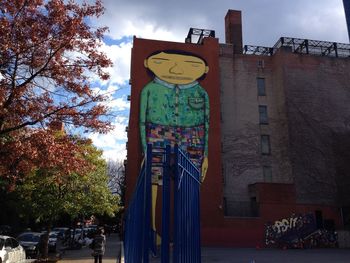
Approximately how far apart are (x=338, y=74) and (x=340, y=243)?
58.4ft

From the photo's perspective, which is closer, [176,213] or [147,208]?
[176,213]

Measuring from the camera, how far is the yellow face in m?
38.4

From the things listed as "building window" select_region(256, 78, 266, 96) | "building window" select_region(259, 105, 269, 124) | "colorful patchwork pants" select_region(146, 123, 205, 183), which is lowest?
"colorful patchwork pants" select_region(146, 123, 205, 183)

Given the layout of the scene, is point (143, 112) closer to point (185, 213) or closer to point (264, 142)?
point (264, 142)

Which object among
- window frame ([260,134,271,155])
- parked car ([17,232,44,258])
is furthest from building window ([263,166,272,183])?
parked car ([17,232,44,258])

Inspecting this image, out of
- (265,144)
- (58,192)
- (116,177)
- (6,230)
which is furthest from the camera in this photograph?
(116,177)

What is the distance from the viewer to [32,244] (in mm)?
26062

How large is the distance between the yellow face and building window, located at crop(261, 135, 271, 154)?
919 centimetres

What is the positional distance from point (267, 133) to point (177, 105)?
33.4 feet

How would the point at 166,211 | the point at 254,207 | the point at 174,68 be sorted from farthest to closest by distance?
the point at 174,68 < the point at 254,207 < the point at 166,211

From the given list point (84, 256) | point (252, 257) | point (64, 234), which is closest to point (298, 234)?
point (252, 257)

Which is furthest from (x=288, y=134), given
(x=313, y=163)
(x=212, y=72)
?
(x=212, y=72)

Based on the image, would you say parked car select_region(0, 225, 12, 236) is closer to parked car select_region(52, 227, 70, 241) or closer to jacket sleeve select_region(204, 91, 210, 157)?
parked car select_region(52, 227, 70, 241)

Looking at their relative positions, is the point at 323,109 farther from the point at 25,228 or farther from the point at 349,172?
the point at 25,228
